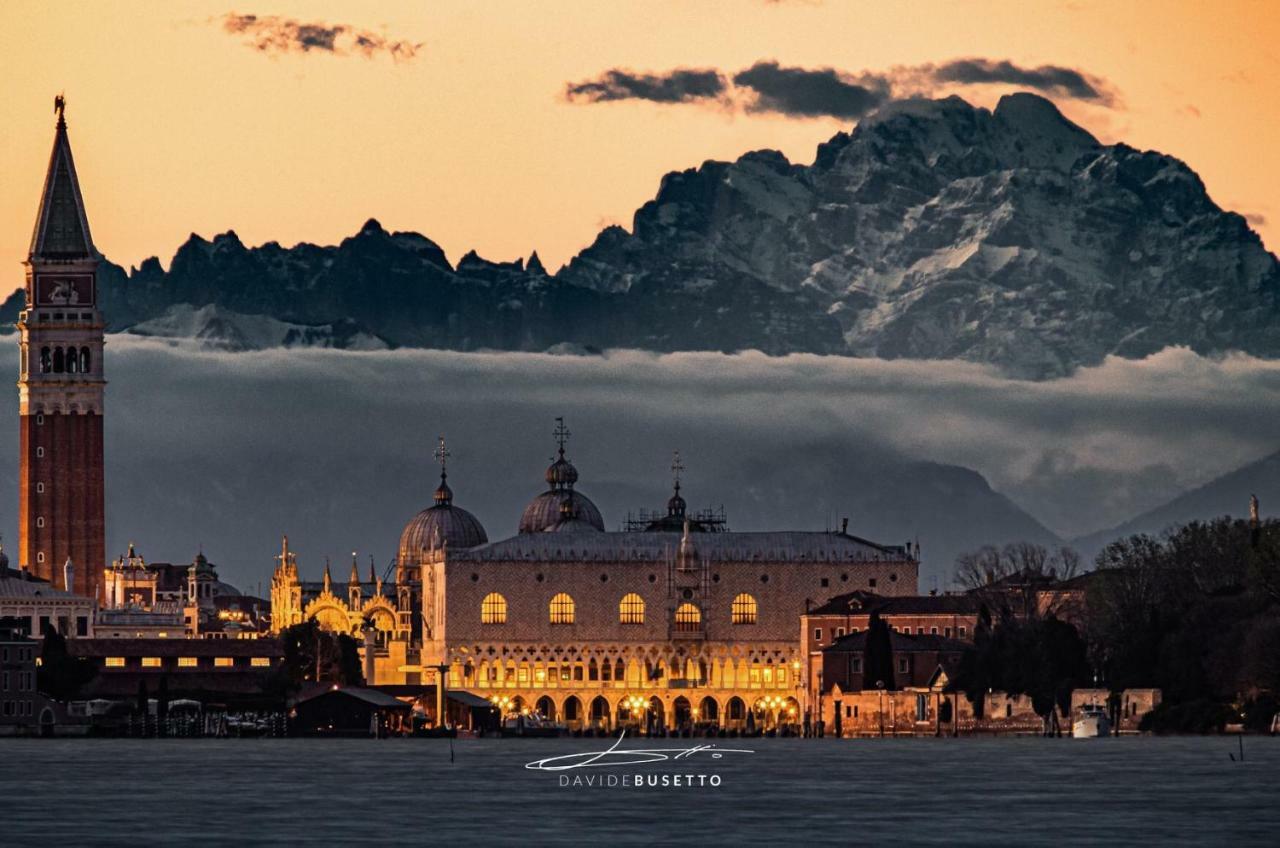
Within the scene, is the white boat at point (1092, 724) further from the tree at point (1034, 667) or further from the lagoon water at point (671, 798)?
the lagoon water at point (671, 798)

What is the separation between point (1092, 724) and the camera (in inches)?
7205

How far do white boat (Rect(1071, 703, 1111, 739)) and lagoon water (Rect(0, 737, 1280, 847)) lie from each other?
1345 centimetres

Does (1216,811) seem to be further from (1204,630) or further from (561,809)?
(1204,630)

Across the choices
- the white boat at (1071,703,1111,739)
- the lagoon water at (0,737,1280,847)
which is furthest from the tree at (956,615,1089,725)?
the lagoon water at (0,737,1280,847)

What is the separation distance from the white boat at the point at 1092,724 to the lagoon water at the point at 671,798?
1345 centimetres

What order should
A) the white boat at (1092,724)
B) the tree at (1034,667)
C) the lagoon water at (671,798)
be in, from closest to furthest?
the lagoon water at (671,798)
the white boat at (1092,724)
the tree at (1034,667)

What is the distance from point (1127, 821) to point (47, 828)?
104ft

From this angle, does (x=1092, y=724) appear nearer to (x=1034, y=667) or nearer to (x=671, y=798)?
(x=1034, y=667)

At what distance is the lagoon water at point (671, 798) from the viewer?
10275 centimetres

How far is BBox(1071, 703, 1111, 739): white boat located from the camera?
182250mm

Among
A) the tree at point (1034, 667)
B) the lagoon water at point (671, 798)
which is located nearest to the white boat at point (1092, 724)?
the tree at point (1034, 667)

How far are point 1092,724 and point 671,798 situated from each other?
2606 inches

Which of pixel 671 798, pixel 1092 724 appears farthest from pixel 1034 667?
pixel 671 798

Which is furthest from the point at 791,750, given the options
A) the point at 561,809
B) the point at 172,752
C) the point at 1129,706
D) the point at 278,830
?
the point at 278,830
